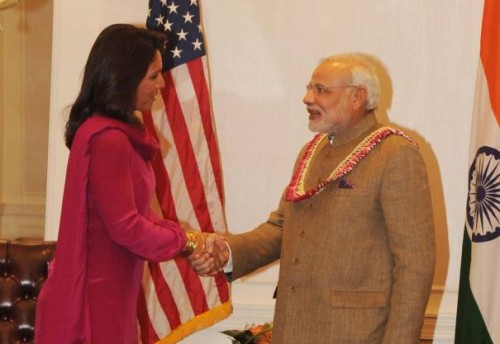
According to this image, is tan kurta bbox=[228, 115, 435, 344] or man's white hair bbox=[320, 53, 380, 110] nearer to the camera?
tan kurta bbox=[228, 115, 435, 344]

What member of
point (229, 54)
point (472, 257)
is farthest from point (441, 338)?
point (229, 54)

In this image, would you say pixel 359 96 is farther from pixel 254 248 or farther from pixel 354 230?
pixel 254 248

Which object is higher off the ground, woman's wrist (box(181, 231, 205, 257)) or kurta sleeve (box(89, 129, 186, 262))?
kurta sleeve (box(89, 129, 186, 262))

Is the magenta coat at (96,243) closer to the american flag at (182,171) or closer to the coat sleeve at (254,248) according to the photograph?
the coat sleeve at (254,248)

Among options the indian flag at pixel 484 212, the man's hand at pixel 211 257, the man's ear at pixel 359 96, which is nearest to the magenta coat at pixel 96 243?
the man's hand at pixel 211 257

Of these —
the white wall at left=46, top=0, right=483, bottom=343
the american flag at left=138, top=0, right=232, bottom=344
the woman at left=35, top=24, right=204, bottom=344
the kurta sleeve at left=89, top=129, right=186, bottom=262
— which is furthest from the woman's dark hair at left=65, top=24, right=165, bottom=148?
the white wall at left=46, top=0, right=483, bottom=343

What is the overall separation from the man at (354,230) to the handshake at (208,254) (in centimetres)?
35

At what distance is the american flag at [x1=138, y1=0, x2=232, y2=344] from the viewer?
13.8ft

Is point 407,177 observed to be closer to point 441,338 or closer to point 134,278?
point 134,278

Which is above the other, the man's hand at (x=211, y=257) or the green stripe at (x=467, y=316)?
the man's hand at (x=211, y=257)

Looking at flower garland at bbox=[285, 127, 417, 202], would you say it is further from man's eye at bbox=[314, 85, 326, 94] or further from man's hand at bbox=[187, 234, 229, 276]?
man's hand at bbox=[187, 234, 229, 276]

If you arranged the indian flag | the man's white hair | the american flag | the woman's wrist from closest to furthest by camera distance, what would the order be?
→ the man's white hair
the woman's wrist
the indian flag
the american flag

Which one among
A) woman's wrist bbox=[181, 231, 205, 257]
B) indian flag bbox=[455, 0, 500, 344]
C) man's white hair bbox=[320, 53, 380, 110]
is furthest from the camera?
indian flag bbox=[455, 0, 500, 344]

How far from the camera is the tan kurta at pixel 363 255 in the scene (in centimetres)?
268
